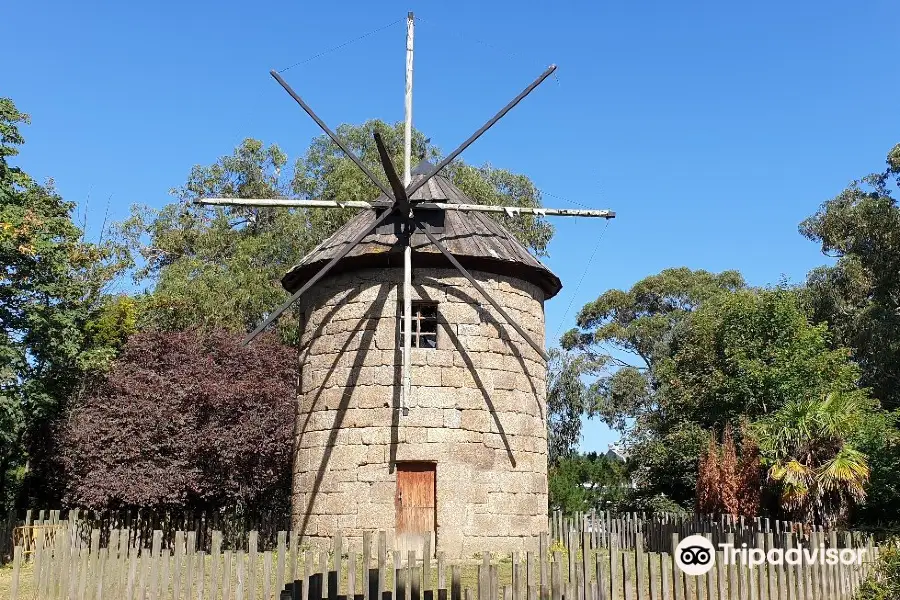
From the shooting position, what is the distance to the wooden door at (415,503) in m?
12.8

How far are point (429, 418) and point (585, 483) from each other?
2138 cm

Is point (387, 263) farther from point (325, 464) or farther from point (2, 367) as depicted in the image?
point (2, 367)

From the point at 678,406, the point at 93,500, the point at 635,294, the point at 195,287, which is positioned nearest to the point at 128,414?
the point at 93,500

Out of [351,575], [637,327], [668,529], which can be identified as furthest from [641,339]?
[351,575]

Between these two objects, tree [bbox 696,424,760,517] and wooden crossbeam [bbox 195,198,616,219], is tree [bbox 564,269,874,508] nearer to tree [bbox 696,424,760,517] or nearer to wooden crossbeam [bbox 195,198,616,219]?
tree [bbox 696,424,760,517]

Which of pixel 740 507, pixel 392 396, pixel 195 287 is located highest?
pixel 195 287

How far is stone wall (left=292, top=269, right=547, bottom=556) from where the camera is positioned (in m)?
13.0

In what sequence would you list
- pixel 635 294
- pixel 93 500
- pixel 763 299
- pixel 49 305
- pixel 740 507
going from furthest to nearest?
1. pixel 635 294
2. pixel 763 299
3. pixel 49 305
4. pixel 93 500
5. pixel 740 507

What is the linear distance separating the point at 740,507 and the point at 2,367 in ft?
48.8

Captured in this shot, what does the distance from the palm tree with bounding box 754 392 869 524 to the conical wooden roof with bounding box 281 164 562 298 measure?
4.81 metres

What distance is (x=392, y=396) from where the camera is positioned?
1325 centimetres

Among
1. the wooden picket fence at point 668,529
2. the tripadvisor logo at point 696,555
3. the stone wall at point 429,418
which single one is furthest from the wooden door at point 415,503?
the tripadvisor logo at point 696,555

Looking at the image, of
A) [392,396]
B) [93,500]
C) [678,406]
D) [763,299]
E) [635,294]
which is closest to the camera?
[392,396]

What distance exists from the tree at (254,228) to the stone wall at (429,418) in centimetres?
1253
